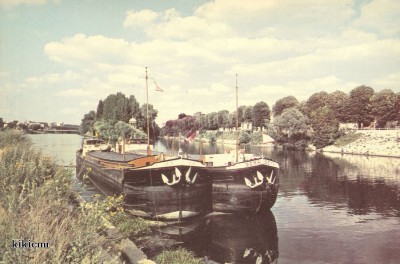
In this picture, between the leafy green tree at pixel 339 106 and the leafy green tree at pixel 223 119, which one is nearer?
the leafy green tree at pixel 339 106

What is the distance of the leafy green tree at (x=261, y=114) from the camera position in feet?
456

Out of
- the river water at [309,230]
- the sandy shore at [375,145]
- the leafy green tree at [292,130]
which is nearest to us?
the river water at [309,230]

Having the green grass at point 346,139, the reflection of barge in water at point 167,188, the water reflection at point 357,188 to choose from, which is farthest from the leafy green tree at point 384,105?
the reflection of barge in water at point 167,188

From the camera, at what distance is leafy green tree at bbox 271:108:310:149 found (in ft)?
341

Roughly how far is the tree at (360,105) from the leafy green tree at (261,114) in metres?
38.3

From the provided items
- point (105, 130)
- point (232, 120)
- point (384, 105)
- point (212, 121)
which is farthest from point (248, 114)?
point (105, 130)

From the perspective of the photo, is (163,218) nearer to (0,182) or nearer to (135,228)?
(135,228)

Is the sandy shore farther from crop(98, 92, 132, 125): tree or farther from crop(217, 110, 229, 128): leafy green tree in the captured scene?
crop(217, 110, 229, 128): leafy green tree

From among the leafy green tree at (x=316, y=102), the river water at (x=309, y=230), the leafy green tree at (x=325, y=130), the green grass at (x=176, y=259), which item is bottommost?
the river water at (x=309, y=230)

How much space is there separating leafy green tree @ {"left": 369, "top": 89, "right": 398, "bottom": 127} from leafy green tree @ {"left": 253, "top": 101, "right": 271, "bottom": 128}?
46.1m

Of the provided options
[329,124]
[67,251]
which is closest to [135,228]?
[67,251]

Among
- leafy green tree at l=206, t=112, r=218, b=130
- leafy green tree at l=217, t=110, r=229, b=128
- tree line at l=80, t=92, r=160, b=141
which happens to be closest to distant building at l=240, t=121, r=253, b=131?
leafy green tree at l=217, t=110, r=229, b=128

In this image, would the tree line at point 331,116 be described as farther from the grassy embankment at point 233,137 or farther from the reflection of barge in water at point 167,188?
the reflection of barge in water at point 167,188

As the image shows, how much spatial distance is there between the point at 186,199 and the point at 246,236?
5435mm
